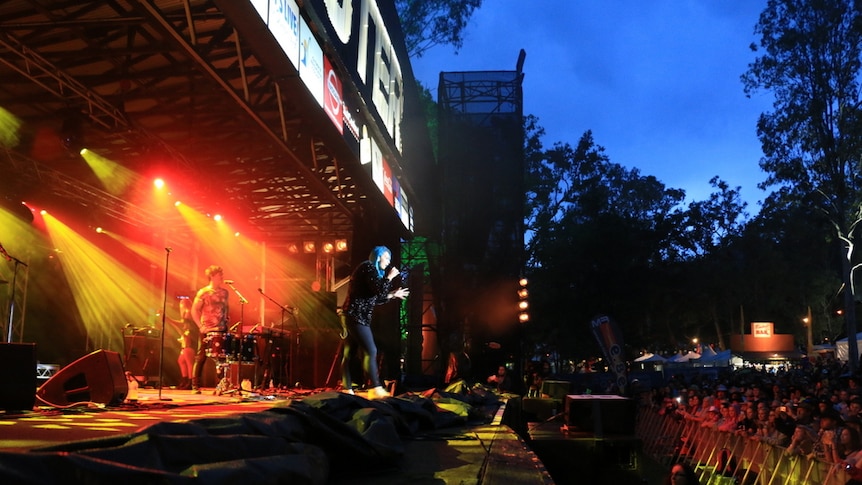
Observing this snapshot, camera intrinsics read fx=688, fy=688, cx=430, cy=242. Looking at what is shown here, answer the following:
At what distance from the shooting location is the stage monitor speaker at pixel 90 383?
706cm

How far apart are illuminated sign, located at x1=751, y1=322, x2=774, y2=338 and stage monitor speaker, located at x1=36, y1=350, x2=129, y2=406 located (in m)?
39.5

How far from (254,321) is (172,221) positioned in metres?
3.48

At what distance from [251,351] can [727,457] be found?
854 cm

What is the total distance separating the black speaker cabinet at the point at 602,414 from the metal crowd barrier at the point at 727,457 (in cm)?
222

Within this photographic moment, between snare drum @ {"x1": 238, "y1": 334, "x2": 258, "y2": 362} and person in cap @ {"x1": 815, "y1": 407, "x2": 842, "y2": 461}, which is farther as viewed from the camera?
snare drum @ {"x1": 238, "y1": 334, "x2": 258, "y2": 362}

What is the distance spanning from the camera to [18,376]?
5.94m

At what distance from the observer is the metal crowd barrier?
8.40 metres

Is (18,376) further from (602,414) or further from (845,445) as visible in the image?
(845,445)

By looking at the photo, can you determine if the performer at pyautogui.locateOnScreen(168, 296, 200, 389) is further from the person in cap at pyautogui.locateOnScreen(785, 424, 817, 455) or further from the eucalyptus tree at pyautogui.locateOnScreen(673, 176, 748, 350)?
the eucalyptus tree at pyautogui.locateOnScreen(673, 176, 748, 350)

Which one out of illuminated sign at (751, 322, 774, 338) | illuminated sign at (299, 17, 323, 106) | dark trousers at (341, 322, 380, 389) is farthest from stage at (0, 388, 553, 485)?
illuminated sign at (751, 322, 774, 338)

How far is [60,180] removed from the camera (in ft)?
42.1

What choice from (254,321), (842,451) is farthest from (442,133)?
(842,451)

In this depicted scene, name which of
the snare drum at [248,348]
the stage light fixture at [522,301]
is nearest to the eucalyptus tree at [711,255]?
the stage light fixture at [522,301]

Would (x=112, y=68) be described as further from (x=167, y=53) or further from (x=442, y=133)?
(x=442, y=133)
